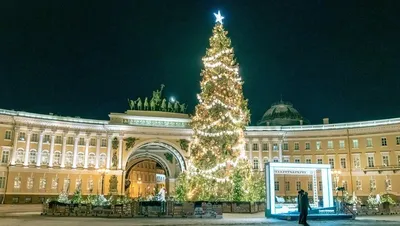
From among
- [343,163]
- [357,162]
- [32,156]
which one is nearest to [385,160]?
[357,162]

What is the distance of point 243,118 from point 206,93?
3.61 m

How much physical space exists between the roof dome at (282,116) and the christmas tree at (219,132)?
4148 cm

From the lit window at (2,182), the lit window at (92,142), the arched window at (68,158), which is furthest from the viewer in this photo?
the lit window at (92,142)

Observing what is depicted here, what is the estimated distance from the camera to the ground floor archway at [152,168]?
6506cm

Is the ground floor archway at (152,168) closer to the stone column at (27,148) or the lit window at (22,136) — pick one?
the stone column at (27,148)

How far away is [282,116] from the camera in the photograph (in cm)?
7506

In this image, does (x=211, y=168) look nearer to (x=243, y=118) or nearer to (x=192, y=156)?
(x=192, y=156)

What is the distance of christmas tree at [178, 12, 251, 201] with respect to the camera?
29.4 meters

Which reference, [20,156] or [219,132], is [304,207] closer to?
[219,132]

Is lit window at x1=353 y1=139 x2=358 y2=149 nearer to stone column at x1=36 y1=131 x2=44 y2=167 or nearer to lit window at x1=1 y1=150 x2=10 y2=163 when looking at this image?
stone column at x1=36 y1=131 x2=44 y2=167

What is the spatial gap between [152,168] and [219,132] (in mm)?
64938

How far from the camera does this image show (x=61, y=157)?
57.3m

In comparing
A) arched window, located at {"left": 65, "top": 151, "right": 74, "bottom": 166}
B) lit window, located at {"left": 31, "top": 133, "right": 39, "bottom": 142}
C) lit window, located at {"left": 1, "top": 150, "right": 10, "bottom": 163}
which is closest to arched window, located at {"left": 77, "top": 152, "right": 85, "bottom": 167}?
arched window, located at {"left": 65, "top": 151, "right": 74, "bottom": 166}

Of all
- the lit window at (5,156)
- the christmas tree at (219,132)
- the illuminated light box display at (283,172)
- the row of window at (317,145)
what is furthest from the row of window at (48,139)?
the illuminated light box display at (283,172)
